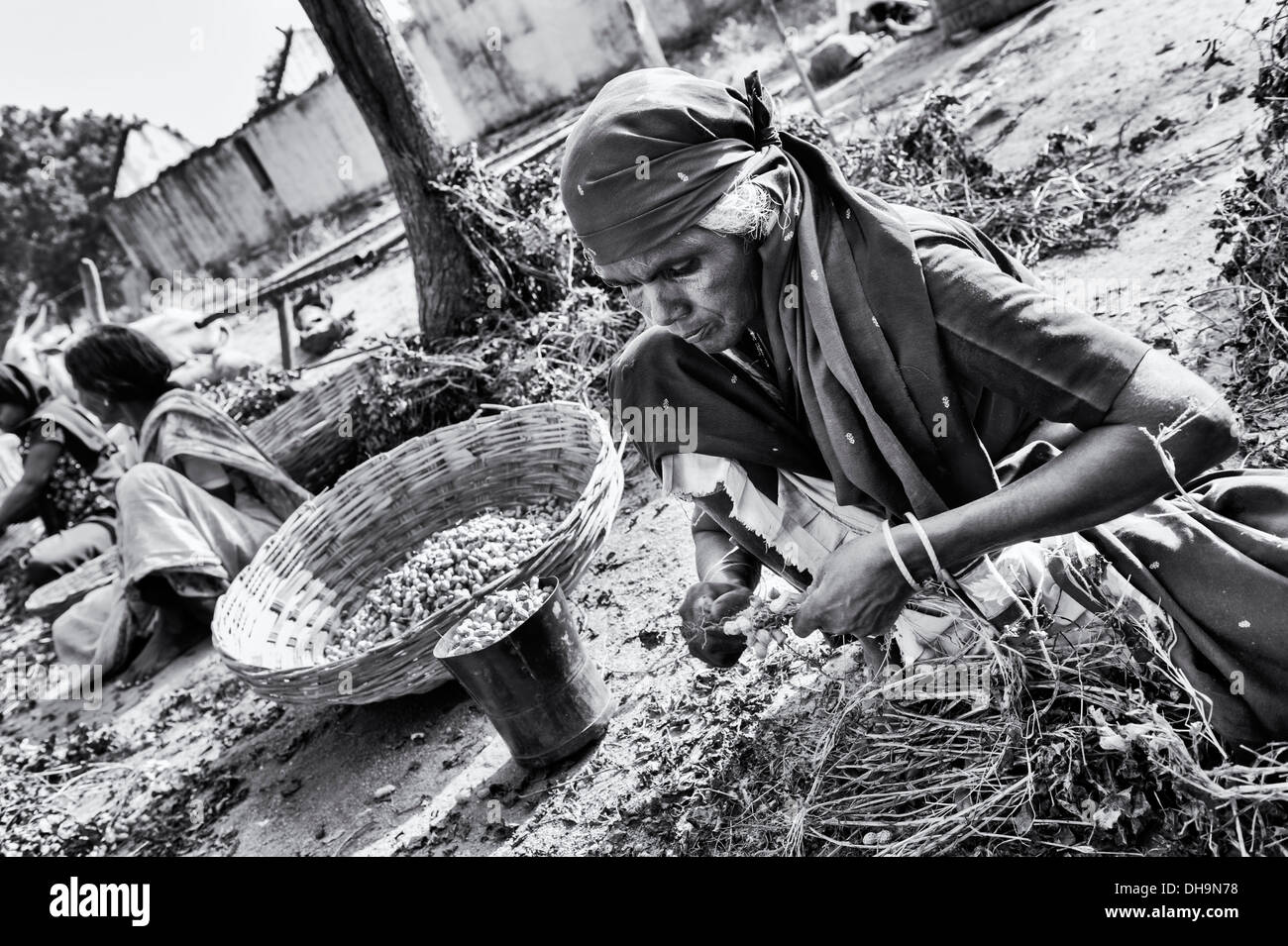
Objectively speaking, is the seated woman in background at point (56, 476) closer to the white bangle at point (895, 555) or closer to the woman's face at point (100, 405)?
the woman's face at point (100, 405)

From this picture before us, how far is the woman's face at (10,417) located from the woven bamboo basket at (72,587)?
3.63 ft

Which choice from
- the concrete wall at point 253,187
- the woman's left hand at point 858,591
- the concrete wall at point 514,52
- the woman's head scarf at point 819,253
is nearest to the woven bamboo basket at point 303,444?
the woman's head scarf at point 819,253

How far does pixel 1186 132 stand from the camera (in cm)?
439

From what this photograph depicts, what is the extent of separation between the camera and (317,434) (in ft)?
17.4

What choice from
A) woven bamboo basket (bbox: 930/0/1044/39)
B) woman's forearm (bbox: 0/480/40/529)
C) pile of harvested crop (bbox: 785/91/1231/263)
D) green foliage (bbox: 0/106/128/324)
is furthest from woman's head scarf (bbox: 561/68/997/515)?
green foliage (bbox: 0/106/128/324)

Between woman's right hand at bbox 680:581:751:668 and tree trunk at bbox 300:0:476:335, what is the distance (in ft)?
12.3

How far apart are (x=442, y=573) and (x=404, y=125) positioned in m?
3.09

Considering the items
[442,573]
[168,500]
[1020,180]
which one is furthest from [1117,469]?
[168,500]

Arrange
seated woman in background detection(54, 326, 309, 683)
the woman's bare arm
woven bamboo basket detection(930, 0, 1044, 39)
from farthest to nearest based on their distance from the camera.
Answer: woven bamboo basket detection(930, 0, 1044, 39), seated woman in background detection(54, 326, 309, 683), the woman's bare arm

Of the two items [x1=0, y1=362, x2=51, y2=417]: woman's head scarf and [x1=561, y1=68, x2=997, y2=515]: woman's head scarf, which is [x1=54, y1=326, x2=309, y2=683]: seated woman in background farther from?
[x1=561, y1=68, x2=997, y2=515]: woman's head scarf

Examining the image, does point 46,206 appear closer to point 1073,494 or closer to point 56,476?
point 56,476

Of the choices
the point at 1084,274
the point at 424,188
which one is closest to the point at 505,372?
the point at 424,188

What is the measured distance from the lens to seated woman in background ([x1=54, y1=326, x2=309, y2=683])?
437cm
